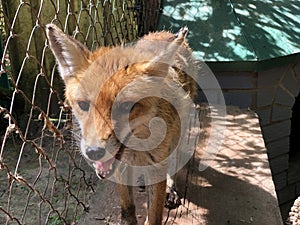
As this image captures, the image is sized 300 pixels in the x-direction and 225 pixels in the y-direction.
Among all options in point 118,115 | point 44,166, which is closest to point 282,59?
point 44,166

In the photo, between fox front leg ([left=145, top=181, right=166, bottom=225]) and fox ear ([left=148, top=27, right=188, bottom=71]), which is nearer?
fox ear ([left=148, top=27, right=188, bottom=71])

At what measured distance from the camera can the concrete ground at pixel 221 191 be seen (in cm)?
331

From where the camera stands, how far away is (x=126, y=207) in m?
3.20

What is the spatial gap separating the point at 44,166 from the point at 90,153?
2503 millimetres

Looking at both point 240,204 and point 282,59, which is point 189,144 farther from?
point 282,59

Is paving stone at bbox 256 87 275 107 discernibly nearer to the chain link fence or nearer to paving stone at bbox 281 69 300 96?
paving stone at bbox 281 69 300 96

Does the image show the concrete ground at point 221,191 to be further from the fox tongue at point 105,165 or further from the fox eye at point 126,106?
the fox eye at point 126,106

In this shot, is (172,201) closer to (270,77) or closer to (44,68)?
(44,68)

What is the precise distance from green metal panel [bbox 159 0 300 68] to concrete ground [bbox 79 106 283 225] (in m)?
1.35

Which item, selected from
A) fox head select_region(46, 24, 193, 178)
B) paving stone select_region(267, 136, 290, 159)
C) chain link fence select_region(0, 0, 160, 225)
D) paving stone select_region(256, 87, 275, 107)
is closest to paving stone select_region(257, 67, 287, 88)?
paving stone select_region(256, 87, 275, 107)

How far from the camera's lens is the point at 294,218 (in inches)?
171

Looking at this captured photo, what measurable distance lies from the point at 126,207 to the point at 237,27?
349 cm

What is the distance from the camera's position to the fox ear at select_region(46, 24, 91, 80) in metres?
2.58

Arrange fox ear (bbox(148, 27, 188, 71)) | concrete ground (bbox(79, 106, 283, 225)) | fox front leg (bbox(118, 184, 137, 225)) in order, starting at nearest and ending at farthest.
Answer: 1. fox ear (bbox(148, 27, 188, 71))
2. fox front leg (bbox(118, 184, 137, 225))
3. concrete ground (bbox(79, 106, 283, 225))
